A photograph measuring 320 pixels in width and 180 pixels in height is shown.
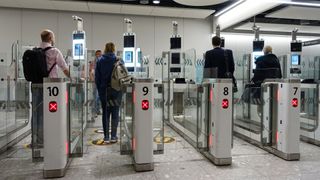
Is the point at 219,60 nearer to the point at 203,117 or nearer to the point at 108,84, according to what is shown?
the point at 203,117

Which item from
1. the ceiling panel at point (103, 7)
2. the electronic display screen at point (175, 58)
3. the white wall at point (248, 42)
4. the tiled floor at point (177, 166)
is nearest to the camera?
the tiled floor at point (177, 166)

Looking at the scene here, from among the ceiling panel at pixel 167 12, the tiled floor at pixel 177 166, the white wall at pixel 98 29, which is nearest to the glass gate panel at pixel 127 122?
the tiled floor at pixel 177 166

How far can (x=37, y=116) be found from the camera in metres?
3.08

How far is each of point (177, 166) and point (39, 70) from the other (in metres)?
1.87

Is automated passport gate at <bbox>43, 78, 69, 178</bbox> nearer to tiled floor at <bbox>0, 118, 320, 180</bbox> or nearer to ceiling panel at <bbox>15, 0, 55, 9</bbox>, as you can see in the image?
tiled floor at <bbox>0, 118, 320, 180</bbox>

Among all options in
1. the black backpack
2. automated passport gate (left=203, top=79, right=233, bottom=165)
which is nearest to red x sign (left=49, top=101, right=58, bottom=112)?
the black backpack

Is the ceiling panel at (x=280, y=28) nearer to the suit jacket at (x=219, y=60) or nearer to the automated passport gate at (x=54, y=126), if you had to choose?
the suit jacket at (x=219, y=60)

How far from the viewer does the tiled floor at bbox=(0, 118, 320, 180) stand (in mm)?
2852

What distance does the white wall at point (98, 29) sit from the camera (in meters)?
7.36

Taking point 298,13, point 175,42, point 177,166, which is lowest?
point 177,166

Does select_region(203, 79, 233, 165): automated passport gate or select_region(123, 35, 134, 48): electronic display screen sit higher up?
select_region(123, 35, 134, 48): electronic display screen

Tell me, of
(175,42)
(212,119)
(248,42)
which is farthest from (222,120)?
(248,42)

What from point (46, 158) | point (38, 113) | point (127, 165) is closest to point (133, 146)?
point (127, 165)

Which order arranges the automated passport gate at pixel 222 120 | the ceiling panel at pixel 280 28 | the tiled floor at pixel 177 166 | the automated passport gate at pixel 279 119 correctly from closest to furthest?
the tiled floor at pixel 177 166
the automated passport gate at pixel 222 120
the automated passport gate at pixel 279 119
the ceiling panel at pixel 280 28
